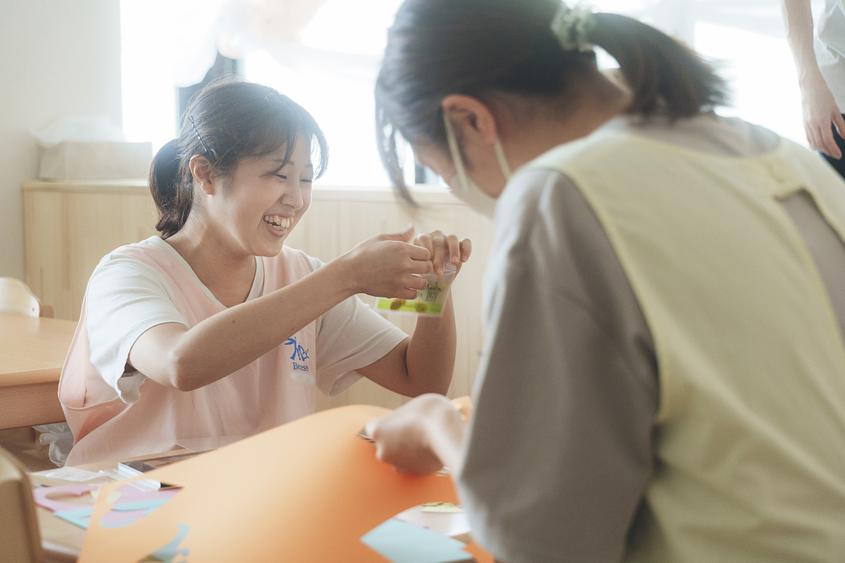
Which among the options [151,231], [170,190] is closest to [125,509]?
[170,190]

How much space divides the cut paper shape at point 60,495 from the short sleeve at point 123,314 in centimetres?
37

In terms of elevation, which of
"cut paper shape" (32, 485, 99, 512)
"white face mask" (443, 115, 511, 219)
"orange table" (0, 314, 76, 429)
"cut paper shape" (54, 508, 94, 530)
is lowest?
"orange table" (0, 314, 76, 429)

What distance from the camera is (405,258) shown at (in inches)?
63.6

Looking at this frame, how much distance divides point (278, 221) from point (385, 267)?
37cm

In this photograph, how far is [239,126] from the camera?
184cm

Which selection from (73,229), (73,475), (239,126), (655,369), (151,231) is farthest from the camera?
(73,229)

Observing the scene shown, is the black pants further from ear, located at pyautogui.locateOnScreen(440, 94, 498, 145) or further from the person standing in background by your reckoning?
ear, located at pyautogui.locateOnScreen(440, 94, 498, 145)

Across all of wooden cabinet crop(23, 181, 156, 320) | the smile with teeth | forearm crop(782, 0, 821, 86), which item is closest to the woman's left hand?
the smile with teeth

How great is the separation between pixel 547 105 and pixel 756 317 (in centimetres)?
27

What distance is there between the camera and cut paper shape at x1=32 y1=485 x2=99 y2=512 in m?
1.21

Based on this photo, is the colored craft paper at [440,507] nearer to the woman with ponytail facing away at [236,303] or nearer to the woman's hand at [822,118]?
the woman with ponytail facing away at [236,303]

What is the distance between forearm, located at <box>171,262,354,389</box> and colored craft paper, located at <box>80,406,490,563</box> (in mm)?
339

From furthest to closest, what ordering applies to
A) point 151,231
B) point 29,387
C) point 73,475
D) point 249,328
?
point 151,231, point 29,387, point 249,328, point 73,475

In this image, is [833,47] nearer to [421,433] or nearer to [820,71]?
[820,71]
